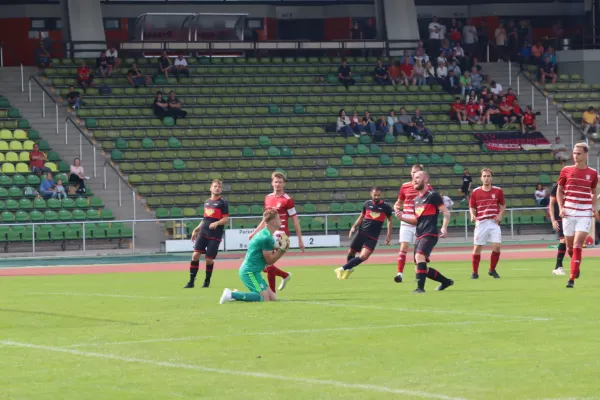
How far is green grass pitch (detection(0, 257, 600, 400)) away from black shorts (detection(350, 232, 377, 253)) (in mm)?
3110

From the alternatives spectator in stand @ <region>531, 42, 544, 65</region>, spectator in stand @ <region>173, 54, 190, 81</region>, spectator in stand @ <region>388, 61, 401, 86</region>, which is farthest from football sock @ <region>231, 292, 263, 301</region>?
spectator in stand @ <region>531, 42, 544, 65</region>

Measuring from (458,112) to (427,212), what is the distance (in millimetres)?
28088

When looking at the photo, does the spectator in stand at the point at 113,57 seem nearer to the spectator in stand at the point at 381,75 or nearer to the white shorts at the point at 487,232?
the spectator in stand at the point at 381,75

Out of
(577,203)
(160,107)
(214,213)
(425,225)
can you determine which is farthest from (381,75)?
(425,225)

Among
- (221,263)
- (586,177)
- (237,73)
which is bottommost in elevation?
(221,263)

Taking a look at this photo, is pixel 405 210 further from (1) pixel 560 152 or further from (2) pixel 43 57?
(2) pixel 43 57

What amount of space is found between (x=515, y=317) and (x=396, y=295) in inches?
165

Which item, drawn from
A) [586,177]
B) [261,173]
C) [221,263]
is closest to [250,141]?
[261,173]

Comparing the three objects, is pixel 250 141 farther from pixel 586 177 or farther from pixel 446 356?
pixel 446 356

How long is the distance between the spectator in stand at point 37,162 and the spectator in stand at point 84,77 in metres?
5.42

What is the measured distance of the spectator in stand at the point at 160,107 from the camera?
43281 mm

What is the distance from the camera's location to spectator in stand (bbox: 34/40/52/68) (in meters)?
45.0

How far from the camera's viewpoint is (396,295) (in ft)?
61.4

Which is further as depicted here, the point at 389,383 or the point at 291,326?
the point at 291,326
